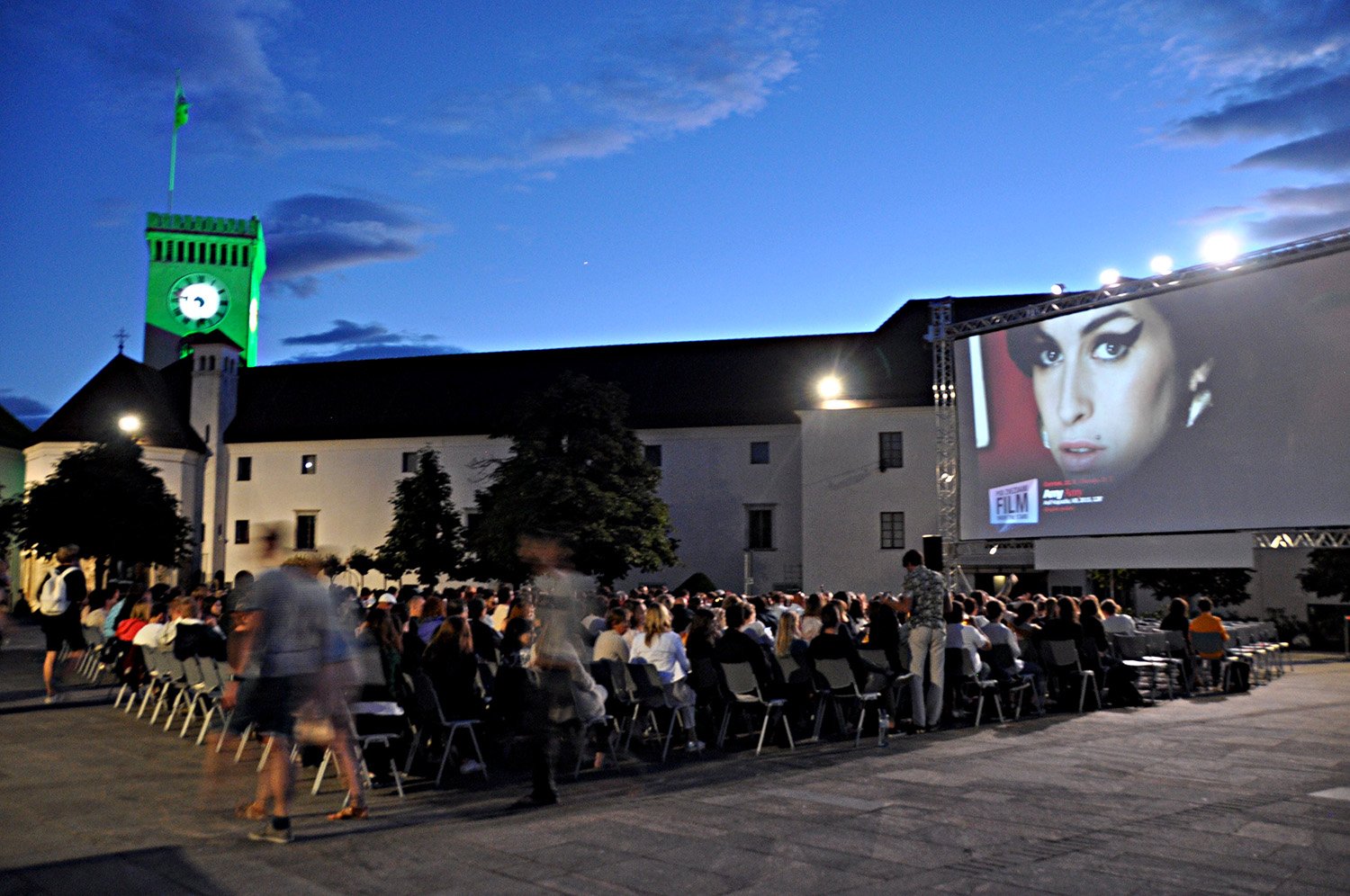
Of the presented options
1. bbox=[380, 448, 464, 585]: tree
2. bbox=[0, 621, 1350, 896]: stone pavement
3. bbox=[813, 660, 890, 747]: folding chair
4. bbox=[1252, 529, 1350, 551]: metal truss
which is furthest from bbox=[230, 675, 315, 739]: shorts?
bbox=[380, 448, 464, 585]: tree

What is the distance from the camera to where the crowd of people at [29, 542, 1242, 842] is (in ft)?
23.9

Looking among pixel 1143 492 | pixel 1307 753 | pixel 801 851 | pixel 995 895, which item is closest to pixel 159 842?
pixel 801 851

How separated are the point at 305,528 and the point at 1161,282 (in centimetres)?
4090

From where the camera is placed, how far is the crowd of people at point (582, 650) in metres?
7.28

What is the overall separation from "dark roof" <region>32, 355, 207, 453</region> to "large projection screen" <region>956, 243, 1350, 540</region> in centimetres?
4006

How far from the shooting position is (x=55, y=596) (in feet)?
45.1

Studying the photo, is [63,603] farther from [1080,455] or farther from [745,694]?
[1080,455]

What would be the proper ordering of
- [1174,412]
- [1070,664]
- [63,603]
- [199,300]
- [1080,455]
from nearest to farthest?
[63,603], [1070,664], [1174,412], [1080,455], [199,300]

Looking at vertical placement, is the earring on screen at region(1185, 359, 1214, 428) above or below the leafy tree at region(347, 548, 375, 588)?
above

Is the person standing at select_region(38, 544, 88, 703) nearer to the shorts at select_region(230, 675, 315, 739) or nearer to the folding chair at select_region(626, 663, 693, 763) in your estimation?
the folding chair at select_region(626, 663, 693, 763)

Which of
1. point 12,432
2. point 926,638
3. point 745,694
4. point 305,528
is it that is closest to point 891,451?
point 305,528

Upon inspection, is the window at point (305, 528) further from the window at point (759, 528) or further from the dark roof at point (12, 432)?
the window at point (759, 528)

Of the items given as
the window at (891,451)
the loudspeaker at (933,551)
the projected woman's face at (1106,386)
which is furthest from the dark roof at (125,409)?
the loudspeaker at (933,551)

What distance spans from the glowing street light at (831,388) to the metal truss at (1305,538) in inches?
944
